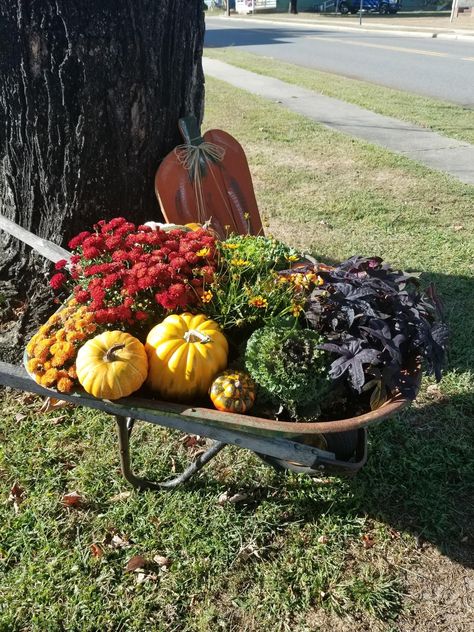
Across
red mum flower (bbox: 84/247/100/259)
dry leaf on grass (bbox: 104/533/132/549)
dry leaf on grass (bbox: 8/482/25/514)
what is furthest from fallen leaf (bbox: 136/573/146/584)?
red mum flower (bbox: 84/247/100/259)

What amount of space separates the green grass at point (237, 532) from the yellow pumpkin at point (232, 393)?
0.86 meters

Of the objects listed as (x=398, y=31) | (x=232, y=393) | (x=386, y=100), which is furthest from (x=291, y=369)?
(x=398, y=31)

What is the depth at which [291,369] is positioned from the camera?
6.29 feet

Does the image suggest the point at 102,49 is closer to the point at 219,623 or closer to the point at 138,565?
the point at 138,565

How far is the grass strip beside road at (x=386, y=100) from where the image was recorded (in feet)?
27.7

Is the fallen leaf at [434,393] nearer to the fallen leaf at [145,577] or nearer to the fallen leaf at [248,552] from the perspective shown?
the fallen leaf at [248,552]

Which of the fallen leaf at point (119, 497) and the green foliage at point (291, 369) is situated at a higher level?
the green foliage at point (291, 369)

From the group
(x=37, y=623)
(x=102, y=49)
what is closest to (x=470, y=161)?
(x=102, y=49)

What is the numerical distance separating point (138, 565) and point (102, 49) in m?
2.31

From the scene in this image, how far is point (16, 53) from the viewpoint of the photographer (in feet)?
8.57

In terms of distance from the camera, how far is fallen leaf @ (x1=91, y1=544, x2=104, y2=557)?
7.73ft

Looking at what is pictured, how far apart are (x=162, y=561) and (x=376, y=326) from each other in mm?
1323

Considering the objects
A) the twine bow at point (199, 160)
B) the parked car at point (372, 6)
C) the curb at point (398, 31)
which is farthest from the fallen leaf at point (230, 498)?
the parked car at point (372, 6)

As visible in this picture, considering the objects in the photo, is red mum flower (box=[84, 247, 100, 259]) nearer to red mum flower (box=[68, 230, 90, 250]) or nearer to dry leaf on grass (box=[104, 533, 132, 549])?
red mum flower (box=[68, 230, 90, 250])
